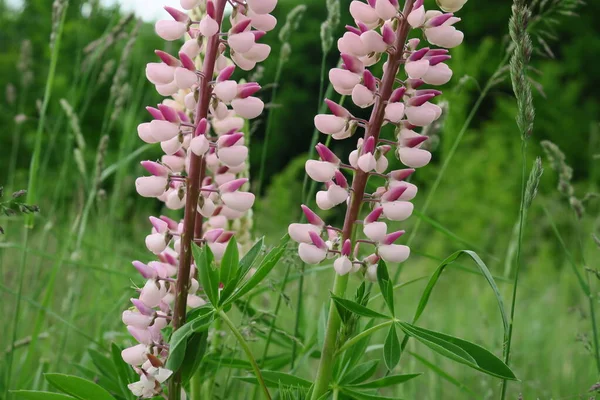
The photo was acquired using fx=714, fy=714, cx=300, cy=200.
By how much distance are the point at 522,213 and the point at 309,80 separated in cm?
881

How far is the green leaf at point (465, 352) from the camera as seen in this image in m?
0.98

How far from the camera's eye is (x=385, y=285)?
1.08 meters

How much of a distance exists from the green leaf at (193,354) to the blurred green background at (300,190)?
1.71 ft

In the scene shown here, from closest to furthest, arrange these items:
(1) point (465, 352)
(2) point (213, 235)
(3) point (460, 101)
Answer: (1) point (465, 352) → (2) point (213, 235) → (3) point (460, 101)

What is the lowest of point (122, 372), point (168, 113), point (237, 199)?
point (122, 372)

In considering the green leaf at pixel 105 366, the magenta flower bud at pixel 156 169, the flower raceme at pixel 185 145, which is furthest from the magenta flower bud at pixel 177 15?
the green leaf at pixel 105 366

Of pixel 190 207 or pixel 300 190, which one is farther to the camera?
pixel 300 190

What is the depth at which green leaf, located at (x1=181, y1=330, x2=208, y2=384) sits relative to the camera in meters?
1.08

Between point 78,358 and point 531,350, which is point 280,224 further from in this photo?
point 78,358

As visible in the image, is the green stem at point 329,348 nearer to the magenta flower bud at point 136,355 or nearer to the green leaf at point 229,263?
the green leaf at point 229,263

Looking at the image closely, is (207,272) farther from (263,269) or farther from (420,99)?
(420,99)

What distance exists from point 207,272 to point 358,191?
26 cm

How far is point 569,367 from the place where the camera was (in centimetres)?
279

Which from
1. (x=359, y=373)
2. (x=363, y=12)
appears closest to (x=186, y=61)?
(x=363, y=12)
